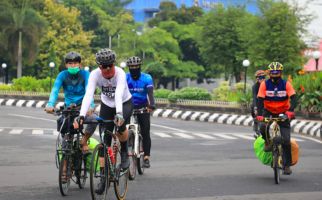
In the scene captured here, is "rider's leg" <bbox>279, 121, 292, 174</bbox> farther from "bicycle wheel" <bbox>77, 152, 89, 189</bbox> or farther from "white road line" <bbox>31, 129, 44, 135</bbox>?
"white road line" <bbox>31, 129, 44, 135</bbox>

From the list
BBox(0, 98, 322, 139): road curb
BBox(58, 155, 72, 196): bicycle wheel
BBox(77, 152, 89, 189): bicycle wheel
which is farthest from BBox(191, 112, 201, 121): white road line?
BBox(58, 155, 72, 196): bicycle wheel

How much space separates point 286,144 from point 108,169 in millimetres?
4356

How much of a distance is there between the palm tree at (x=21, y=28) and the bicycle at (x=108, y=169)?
205ft

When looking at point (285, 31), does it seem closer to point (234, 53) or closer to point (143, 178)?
point (234, 53)

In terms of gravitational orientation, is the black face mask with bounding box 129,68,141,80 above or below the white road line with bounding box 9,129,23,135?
above

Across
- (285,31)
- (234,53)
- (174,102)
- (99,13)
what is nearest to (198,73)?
(99,13)

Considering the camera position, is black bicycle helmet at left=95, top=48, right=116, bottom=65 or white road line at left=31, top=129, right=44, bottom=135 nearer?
black bicycle helmet at left=95, top=48, right=116, bottom=65

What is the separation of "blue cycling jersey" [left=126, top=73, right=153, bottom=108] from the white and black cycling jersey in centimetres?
264

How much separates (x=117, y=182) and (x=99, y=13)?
8330 cm

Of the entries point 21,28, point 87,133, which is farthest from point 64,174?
point 21,28

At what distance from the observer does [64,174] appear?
9.98 m

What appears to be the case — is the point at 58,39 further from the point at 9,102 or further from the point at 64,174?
the point at 64,174

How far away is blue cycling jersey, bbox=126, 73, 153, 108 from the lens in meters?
13.0

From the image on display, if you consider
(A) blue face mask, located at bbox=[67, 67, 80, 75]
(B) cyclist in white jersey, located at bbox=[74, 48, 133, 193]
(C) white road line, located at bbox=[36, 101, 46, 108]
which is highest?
(A) blue face mask, located at bbox=[67, 67, 80, 75]
